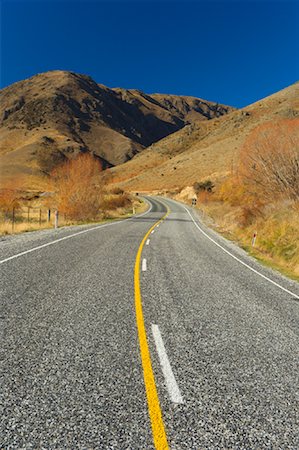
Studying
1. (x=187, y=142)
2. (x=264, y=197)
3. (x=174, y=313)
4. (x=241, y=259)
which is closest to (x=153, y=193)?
(x=187, y=142)

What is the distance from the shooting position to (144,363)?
3.86 meters

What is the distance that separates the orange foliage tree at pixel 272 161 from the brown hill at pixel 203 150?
43.2m

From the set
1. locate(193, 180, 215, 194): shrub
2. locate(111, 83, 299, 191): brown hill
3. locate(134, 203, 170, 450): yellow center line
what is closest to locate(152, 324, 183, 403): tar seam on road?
locate(134, 203, 170, 450): yellow center line

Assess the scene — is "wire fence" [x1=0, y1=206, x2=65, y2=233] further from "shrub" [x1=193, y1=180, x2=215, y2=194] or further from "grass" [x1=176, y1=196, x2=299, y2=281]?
"shrub" [x1=193, y1=180, x2=215, y2=194]

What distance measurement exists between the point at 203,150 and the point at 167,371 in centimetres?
10422

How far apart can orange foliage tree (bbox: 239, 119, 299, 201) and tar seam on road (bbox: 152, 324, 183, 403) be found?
55.9ft

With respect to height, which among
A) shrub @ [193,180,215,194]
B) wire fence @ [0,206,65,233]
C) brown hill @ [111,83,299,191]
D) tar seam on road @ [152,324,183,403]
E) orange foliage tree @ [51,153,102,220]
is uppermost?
brown hill @ [111,83,299,191]

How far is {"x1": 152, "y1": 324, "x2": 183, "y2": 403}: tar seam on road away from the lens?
327 cm

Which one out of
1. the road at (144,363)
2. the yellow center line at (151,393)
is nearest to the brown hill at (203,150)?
the road at (144,363)

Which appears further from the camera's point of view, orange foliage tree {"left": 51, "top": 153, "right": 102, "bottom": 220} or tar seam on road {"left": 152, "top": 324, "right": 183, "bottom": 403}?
orange foliage tree {"left": 51, "top": 153, "right": 102, "bottom": 220}

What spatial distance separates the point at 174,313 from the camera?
5684 mm

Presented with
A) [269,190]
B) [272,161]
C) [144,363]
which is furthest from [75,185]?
[144,363]

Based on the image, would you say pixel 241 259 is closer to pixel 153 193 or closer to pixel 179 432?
pixel 179 432

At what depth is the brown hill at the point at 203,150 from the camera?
286 ft
